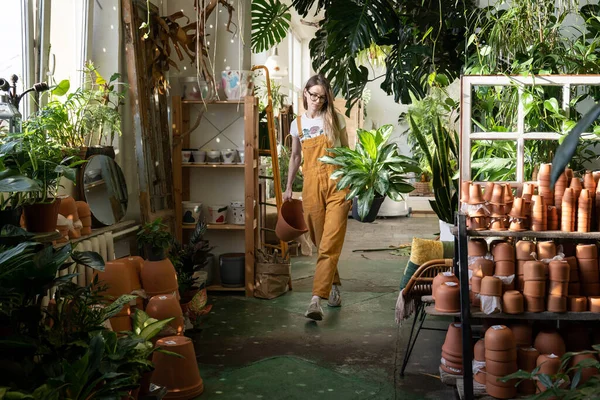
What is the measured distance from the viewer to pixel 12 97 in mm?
3371

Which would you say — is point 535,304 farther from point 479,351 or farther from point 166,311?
point 166,311

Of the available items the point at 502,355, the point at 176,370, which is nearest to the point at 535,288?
the point at 502,355

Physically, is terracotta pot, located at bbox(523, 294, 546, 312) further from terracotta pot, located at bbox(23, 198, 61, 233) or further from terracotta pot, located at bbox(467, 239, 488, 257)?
terracotta pot, located at bbox(23, 198, 61, 233)

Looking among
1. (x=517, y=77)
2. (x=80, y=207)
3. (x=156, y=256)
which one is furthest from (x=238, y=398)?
(x=517, y=77)

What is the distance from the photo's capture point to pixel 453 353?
348 cm

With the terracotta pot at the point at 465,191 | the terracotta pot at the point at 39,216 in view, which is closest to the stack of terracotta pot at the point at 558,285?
the terracotta pot at the point at 465,191

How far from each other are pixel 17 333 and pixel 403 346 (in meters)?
2.43

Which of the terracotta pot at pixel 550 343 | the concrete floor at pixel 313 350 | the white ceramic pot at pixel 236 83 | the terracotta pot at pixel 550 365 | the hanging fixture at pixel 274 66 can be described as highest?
the hanging fixture at pixel 274 66

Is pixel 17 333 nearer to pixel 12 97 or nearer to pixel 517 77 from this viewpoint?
pixel 12 97

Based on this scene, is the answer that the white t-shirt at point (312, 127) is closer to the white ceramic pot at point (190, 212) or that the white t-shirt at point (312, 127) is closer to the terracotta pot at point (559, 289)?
the white ceramic pot at point (190, 212)

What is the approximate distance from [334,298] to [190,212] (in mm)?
1300

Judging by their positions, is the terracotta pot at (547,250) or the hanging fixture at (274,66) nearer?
the terracotta pot at (547,250)

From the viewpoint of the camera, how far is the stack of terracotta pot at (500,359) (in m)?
3.08

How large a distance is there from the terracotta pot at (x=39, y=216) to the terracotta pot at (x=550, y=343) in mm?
2191
